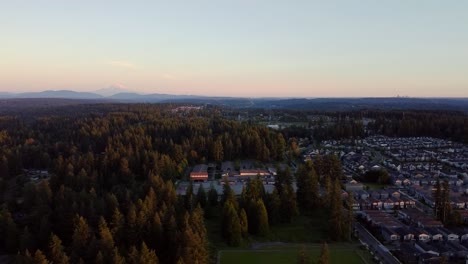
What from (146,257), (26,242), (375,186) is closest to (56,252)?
(26,242)

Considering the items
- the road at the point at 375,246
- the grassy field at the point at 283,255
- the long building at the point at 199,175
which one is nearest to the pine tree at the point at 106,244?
the grassy field at the point at 283,255

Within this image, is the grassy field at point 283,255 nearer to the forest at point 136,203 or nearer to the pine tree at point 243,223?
the forest at point 136,203

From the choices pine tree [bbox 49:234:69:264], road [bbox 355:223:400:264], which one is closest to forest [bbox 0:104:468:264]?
pine tree [bbox 49:234:69:264]

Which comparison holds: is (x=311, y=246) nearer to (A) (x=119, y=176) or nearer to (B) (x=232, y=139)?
→ (A) (x=119, y=176)

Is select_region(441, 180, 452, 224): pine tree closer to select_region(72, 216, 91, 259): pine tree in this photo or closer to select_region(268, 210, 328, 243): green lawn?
select_region(268, 210, 328, 243): green lawn

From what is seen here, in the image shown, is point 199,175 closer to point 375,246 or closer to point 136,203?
point 136,203

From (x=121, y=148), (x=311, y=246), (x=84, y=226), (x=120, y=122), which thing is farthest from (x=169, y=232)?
(x=120, y=122)
